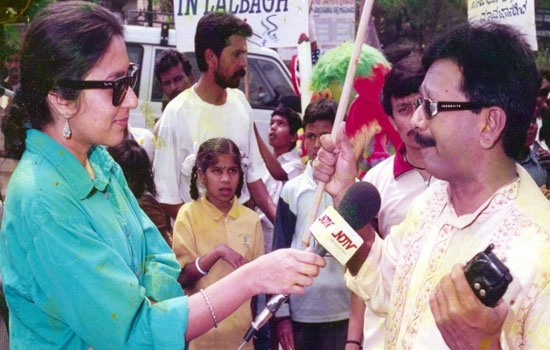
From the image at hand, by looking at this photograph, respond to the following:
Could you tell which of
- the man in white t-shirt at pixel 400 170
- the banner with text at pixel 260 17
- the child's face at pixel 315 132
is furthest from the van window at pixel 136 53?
the man in white t-shirt at pixel 400 170

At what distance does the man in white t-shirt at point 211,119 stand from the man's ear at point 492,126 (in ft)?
9.18

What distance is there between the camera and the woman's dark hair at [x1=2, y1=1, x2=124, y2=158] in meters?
2.26

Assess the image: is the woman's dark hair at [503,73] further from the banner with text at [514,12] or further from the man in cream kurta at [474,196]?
the banner with text at [514,12]

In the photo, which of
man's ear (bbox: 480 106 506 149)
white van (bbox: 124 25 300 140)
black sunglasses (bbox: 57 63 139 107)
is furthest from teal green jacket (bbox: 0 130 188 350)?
Answer: white van (bbox: 124 25 300 140)

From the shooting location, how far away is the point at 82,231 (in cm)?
216

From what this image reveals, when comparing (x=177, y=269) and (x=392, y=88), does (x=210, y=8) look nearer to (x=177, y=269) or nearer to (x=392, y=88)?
(x=392, y=88)

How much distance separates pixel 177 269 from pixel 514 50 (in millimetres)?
1201

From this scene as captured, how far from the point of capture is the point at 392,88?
3.71 m

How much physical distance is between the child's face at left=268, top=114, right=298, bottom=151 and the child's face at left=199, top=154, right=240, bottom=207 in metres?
2.49

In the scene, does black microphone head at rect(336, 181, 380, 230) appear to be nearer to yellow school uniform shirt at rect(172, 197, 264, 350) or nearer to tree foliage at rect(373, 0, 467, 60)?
yellow school uniform shirt at rect(172, 197, 264, 350)

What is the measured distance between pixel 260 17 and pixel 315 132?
162 cm

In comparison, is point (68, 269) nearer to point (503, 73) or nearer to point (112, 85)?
point (112, 85)

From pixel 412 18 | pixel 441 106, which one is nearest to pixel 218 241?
pixel 441 106

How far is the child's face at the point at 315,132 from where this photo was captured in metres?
4.73
